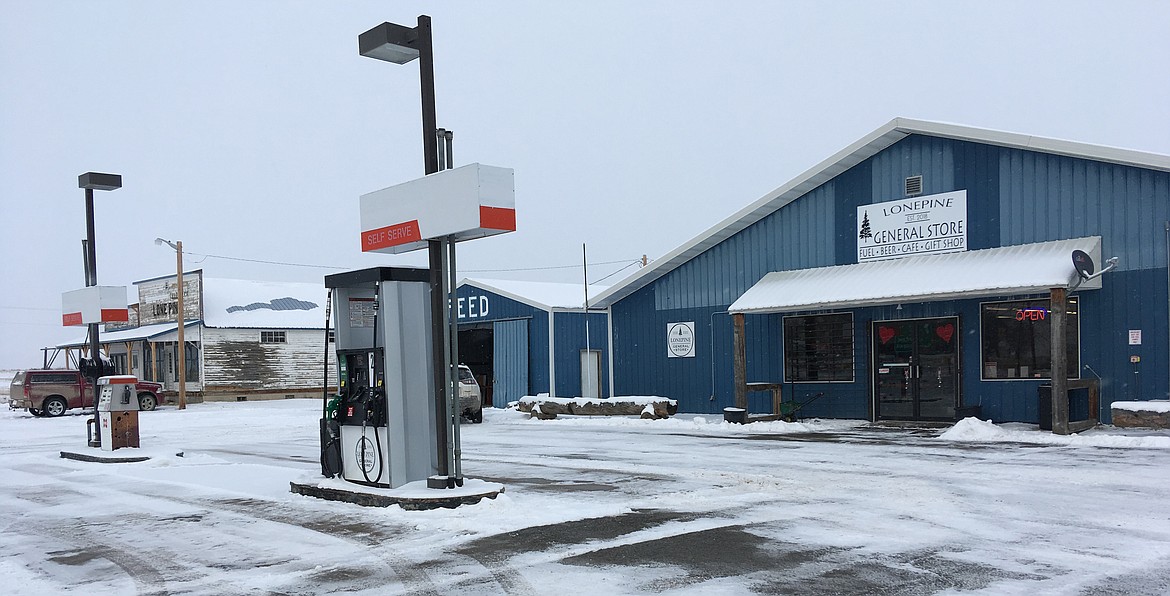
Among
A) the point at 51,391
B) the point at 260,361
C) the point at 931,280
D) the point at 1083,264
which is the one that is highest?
the point at 1083,264

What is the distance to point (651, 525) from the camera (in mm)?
8898

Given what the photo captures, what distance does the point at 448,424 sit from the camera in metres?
10.5

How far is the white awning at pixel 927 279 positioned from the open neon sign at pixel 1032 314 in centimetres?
98

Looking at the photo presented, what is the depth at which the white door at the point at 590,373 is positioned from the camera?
95.6ft

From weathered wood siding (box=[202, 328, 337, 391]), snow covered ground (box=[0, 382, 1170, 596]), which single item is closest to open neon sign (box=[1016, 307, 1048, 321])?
snow covered ground (box=[0, 382, 1170, 596])

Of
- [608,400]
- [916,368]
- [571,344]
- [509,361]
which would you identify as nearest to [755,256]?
[916,368]

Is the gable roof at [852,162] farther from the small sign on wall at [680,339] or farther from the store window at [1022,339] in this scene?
the store window at [1022,339]

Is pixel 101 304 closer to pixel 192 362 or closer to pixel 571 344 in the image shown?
pixel 571 344

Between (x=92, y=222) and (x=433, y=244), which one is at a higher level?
(x=92, y=222)

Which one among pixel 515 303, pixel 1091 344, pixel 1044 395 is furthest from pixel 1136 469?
pixel 515 303

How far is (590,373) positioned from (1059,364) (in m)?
15.0

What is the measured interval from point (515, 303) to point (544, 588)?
24629 mm

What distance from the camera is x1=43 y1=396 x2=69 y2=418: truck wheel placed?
3412 centimetres

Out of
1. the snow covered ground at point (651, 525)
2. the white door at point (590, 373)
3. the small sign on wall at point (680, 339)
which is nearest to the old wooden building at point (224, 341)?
the white door at point (590, 373)
